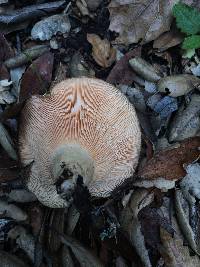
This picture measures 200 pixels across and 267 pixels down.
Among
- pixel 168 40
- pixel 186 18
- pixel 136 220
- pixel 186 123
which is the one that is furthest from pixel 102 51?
pixel 136 220

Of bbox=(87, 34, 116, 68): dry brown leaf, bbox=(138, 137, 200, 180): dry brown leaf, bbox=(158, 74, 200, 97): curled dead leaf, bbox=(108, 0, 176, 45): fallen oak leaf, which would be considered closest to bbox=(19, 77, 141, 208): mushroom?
bbox=(138, 137, 200, 180): dry brown leaf

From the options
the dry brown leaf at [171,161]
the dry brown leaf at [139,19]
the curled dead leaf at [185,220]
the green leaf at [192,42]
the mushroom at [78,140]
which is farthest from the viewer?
the dry brown leaf at [139,19]

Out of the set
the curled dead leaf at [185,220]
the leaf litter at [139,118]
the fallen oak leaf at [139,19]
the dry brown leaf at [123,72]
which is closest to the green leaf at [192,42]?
the leaf litter at [139,118]

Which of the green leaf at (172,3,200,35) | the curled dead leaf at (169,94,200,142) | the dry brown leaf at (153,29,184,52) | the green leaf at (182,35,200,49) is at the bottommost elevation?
the curled dead leaf at (169,94,200,142)

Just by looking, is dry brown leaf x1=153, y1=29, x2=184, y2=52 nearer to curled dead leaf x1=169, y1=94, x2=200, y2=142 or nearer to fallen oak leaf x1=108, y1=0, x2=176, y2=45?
fallen oak leaf x1=108, y1=0, x2=176, y2=45

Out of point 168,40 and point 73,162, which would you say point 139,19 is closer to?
point 168,40

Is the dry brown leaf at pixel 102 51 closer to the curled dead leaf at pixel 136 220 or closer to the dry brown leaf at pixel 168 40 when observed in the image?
the dry brown leaf at pixel 168 40
